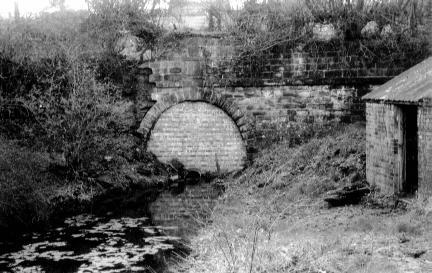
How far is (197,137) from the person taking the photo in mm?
17141

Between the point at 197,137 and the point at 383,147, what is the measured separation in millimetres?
7246

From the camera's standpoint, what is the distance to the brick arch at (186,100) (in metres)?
17.0

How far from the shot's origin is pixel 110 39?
17609 mm

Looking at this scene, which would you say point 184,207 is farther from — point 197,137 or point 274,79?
point 274,79

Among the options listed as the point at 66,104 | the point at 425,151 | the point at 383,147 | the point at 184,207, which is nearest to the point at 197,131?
the point at 184,207

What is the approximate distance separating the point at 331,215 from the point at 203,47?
847 centimetres

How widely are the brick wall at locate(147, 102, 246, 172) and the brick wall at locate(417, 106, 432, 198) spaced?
25.8ft

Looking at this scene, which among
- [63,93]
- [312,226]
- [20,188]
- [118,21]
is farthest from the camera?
[118,21]

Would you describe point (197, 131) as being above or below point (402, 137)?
below

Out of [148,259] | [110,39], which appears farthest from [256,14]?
[148,259]

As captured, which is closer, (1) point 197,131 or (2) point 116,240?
(2) point 116,240

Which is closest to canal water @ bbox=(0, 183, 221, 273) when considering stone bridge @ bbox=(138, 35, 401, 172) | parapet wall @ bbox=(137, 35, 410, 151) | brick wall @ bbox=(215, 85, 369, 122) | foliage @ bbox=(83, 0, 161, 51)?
stone bridge @ bbox=(138, 35, 401, 172)

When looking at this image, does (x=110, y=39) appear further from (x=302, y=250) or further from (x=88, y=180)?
(x=302, y=250)

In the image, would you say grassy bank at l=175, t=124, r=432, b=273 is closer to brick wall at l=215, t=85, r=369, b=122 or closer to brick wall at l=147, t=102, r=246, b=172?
brick wall at l=215, t=85, r=369, b=122
